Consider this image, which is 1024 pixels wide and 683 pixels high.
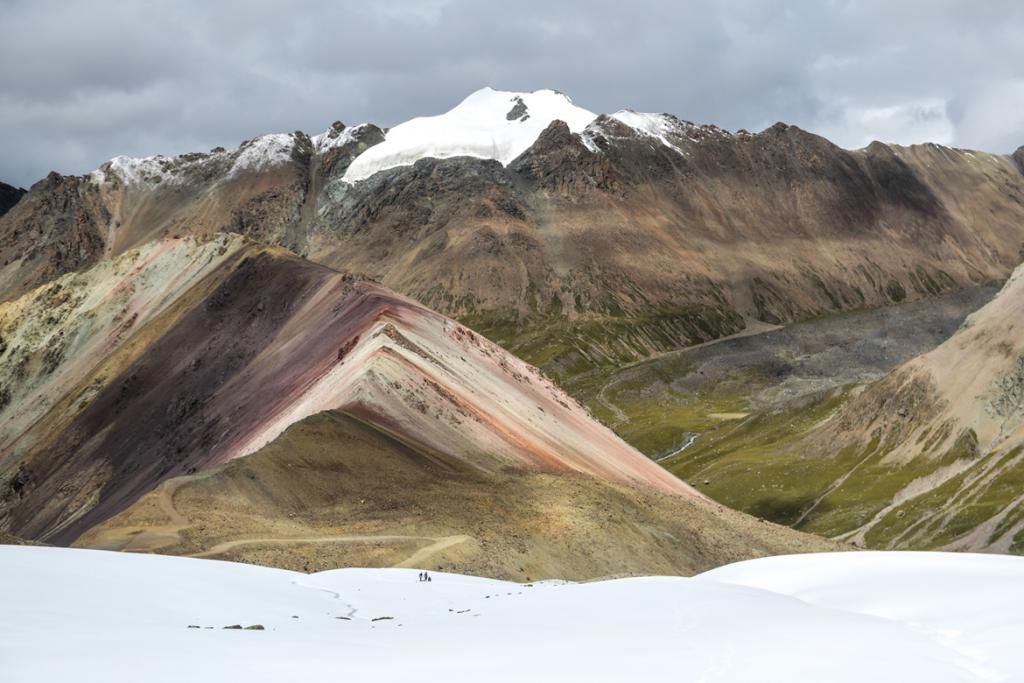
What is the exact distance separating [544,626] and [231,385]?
73450mm

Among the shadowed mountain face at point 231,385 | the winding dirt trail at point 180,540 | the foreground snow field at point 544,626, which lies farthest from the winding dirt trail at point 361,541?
the foreground snow field at point 544,626

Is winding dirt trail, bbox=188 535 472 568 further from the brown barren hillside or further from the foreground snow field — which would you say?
the foreground snow field

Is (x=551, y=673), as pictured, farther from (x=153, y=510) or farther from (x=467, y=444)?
(x=467, y=444)

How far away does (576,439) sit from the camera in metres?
82.1

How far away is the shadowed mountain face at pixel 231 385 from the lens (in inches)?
2758

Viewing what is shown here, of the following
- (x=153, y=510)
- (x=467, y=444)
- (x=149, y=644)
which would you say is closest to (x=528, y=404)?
(x=467, y=444)

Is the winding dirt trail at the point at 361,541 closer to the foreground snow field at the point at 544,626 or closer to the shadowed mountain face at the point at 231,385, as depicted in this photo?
the shadowed mountain face at the point at 231,385

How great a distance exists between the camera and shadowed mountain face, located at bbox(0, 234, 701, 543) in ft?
230

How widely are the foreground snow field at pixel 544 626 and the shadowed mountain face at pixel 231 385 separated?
39857 mm

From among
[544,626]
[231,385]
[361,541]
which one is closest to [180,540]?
[361,541]

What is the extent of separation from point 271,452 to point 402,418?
1067 cm

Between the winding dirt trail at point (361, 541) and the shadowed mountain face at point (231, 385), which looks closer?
the winding dirt trail at point (361, 541)

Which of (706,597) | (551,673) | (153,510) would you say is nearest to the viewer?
(551,673)

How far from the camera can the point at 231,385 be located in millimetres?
89375
